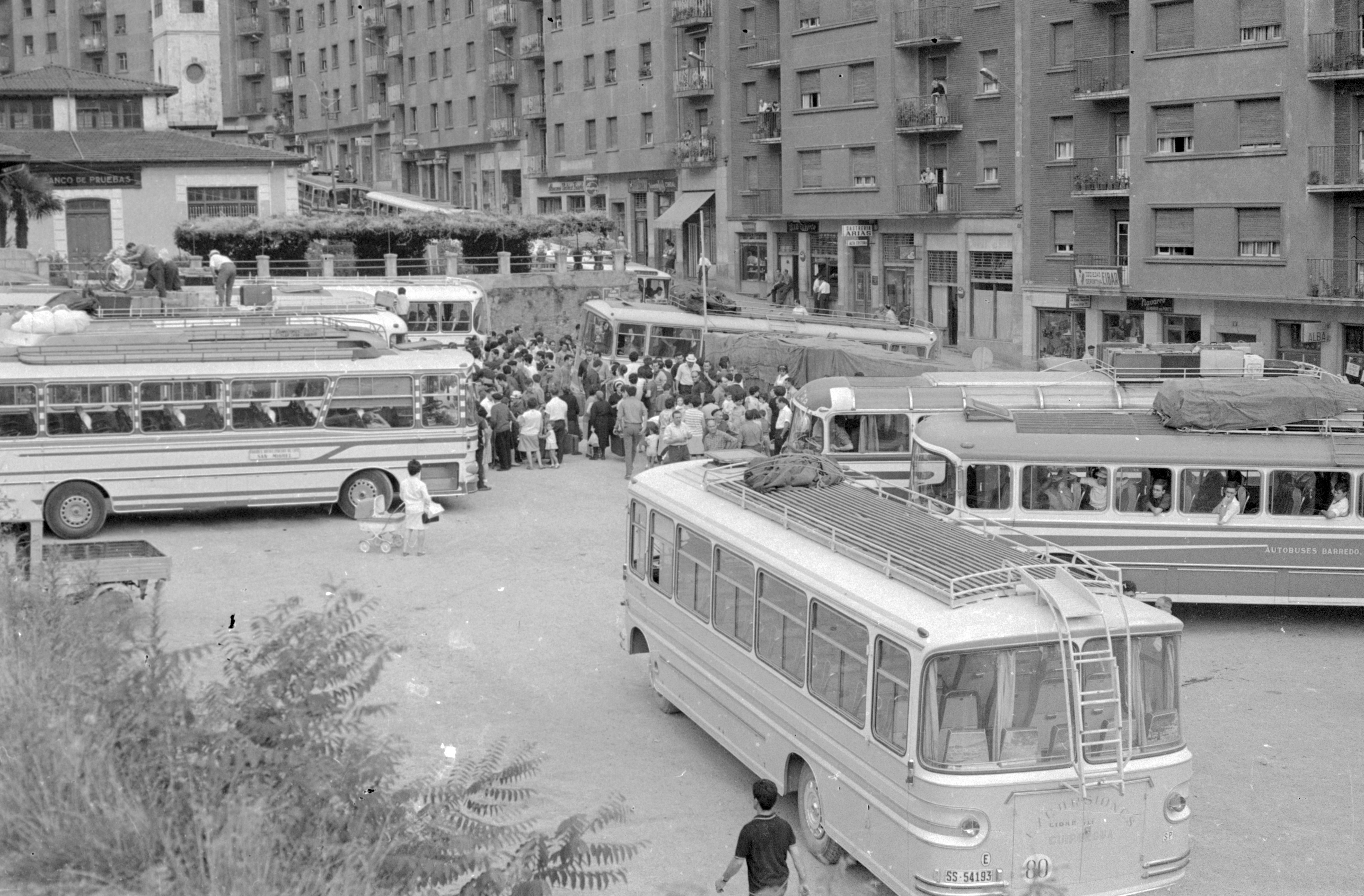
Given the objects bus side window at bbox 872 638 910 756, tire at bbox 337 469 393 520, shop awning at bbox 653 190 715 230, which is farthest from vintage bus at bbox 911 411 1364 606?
shop awning at bbox 653 190 715 230

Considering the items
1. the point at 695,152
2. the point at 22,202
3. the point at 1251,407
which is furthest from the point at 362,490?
the point at 695,152

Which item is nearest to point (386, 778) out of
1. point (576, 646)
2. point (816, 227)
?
point (576, 646)

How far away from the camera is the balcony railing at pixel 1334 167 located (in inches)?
1435

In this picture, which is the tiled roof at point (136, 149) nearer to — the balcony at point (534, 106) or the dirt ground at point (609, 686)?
the balcony at point (534, 106)

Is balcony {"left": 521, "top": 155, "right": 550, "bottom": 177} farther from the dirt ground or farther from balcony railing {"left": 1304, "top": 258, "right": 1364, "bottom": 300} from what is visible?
the dirt ground

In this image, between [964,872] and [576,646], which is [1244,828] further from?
[576,646]

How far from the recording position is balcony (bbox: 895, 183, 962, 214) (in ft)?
173

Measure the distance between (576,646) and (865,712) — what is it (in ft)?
24.0

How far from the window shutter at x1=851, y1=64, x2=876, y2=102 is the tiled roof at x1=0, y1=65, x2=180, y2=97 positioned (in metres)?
26.0

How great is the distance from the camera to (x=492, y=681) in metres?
17.0

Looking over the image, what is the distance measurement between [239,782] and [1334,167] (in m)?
33.6

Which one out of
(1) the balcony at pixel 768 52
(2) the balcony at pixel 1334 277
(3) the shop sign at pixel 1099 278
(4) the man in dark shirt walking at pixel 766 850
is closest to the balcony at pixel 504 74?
(1) the balcony at pixel 768 52

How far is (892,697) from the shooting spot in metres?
Answer: 11.1

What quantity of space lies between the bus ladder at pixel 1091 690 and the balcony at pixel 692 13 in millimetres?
56935
